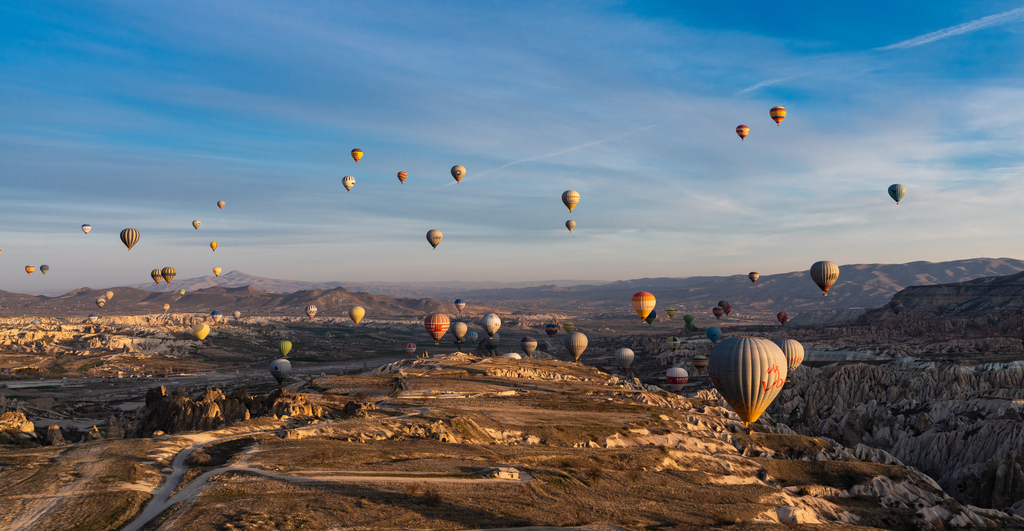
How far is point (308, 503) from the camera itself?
85.8ft

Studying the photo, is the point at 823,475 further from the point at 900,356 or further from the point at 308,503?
the point at 900,356

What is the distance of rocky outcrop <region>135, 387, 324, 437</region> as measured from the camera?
55.2 m

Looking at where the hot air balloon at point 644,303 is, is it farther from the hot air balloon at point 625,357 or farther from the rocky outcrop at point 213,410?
the rocky outcrop at point 213,410

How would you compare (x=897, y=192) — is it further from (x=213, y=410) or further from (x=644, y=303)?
(x=213, y=410)

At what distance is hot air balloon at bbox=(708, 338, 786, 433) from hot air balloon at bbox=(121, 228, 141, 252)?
120460 millimetres

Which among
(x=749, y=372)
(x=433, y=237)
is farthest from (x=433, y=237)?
(x=749, y=372)

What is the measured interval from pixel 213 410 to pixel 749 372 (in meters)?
47.7

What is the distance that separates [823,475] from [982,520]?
971cm

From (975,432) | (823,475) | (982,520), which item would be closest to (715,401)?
(975,432)

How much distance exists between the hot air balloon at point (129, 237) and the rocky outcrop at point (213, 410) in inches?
2991

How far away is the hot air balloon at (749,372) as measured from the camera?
50.3m

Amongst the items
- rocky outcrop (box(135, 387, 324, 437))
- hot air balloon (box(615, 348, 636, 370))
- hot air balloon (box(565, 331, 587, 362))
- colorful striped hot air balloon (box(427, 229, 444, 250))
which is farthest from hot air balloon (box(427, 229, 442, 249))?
rocky outcrop (box(135, 387, 324, 437))

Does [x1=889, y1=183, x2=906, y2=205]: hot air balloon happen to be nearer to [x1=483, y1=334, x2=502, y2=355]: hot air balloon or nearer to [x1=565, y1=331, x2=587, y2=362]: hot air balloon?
[x1=565, y1=331, x2=587, y2=362]: hot air balloon

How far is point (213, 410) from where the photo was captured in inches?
2283
